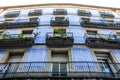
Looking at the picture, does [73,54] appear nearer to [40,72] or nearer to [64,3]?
[40,72]

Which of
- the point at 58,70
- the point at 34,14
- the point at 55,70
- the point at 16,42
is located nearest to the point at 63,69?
the point at 58,70

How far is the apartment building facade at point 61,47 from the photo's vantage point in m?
11.5

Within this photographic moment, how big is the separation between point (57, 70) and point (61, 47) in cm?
261

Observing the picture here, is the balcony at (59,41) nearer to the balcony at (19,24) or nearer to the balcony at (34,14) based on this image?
the balcony at (19,24)

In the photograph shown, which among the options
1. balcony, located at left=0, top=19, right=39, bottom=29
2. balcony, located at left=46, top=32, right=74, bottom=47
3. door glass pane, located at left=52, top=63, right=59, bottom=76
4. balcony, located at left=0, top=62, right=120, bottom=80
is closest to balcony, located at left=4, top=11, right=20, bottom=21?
balcony, located at left=0, top=19, right=39, bottom=29

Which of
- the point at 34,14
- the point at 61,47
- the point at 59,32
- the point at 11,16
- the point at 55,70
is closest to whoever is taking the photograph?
the point at 55,70

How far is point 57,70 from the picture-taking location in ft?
39.6

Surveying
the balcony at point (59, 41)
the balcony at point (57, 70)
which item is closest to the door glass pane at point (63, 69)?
the balcony at point (57, 70)

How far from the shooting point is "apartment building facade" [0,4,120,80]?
37.8 feet

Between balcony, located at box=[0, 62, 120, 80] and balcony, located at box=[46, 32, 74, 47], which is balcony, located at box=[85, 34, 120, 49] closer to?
balcony, located at box=[46, 32, 74, 47]

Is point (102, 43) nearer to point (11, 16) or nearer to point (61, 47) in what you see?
point (61, 47)

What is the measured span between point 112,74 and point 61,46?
14.2 ft

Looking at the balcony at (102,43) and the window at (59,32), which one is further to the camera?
the window at (59,32)

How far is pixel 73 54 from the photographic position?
1341cm
